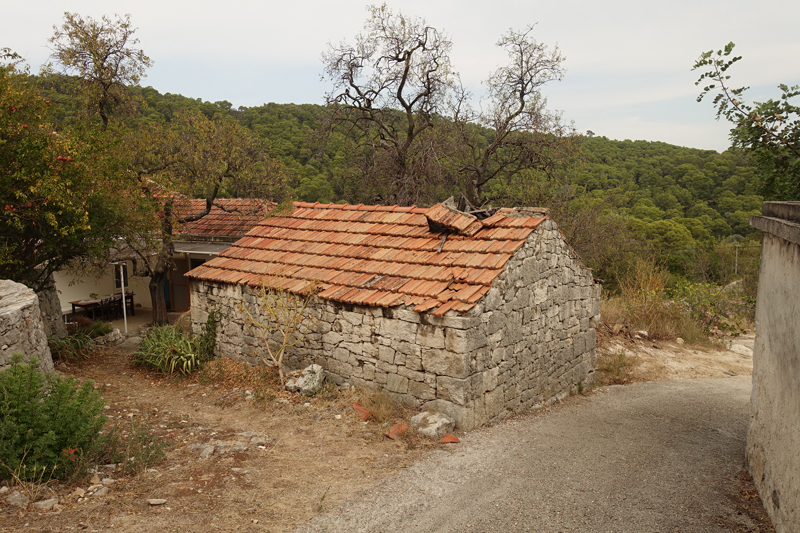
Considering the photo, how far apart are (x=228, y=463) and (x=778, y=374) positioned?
5361 millimetres

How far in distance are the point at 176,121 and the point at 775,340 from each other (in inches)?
514

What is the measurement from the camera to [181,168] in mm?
11484

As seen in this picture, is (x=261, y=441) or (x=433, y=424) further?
(x=433, y=424)

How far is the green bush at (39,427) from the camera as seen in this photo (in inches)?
169

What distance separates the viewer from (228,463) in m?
5.36

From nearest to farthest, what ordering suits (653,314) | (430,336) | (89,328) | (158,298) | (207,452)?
1. (207,452)
2. (430,336)
3. (89,328)
4. (158,298)
5. (653,314)

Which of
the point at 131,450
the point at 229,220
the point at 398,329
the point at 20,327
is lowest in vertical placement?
the point at 131,450

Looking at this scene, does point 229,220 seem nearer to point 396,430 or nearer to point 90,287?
point 90,287

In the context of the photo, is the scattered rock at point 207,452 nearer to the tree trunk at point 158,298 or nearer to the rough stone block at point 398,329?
the rough stone block at point 398,329

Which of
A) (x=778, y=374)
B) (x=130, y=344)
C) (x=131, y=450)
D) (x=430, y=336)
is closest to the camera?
(x=778, y=374)

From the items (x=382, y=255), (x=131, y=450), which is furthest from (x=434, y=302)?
(x=131, y=450)

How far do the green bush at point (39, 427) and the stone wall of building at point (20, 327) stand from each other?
104 cm

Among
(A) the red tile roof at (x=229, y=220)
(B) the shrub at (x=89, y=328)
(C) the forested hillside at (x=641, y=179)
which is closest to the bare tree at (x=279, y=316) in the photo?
(B) the shrub at (x=89, y=328)

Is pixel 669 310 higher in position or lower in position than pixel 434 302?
lower
